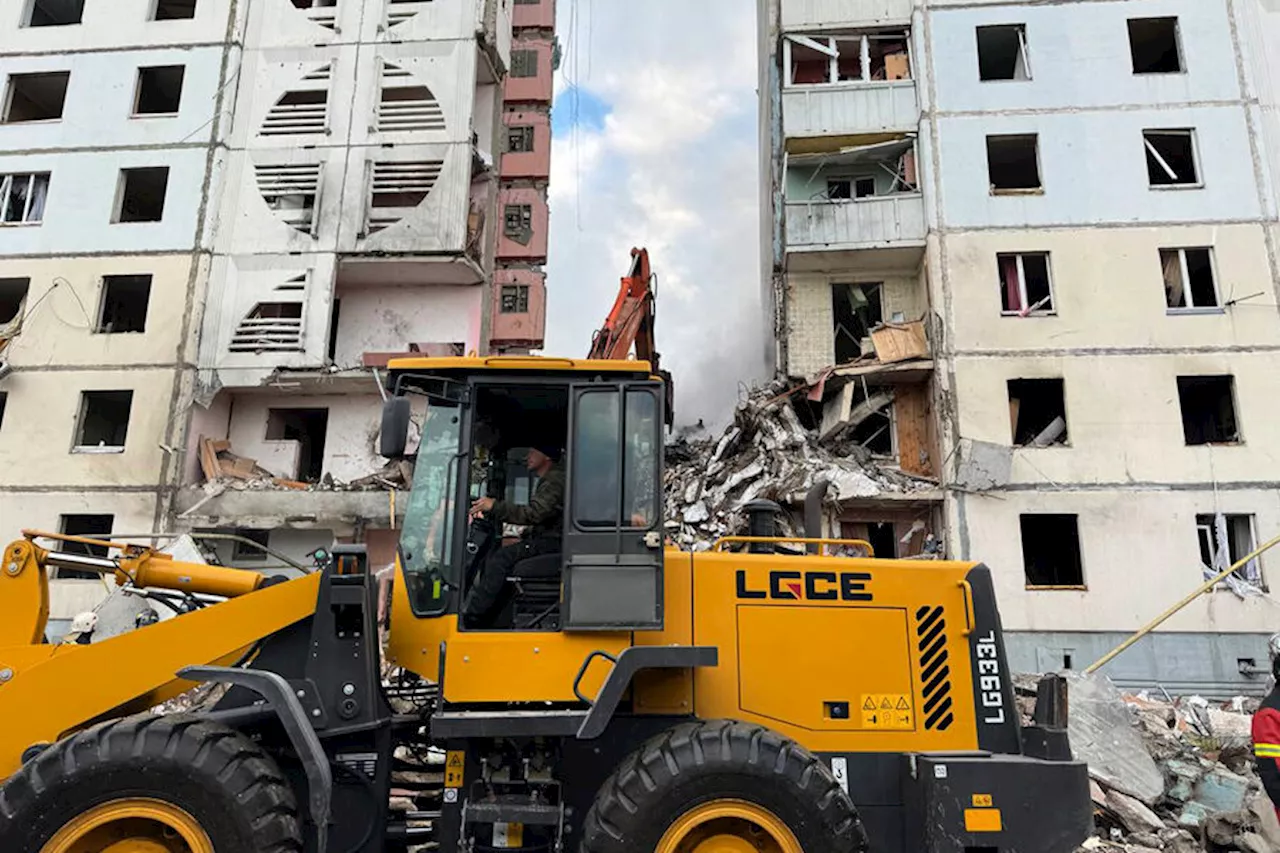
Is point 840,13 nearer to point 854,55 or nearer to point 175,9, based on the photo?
point 854,55

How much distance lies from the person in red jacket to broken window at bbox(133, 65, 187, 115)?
2875 centimetres

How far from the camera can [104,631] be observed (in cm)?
1606

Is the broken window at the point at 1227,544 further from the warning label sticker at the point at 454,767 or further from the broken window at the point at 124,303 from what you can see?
the broken window at the point at 124,303

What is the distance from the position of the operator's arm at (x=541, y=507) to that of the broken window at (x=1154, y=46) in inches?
932

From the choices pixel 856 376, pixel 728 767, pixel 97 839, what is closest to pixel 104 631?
pixel 97 839

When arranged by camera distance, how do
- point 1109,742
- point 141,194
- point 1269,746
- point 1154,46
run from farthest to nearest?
point 141,194 < point 1154,46 < point 1109,742 < point 1269,746

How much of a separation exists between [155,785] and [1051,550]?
805 inches

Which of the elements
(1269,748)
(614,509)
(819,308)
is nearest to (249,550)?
(819,308)

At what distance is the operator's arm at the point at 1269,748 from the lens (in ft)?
18.2

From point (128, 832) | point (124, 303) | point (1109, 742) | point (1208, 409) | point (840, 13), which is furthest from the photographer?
point (124, 303)

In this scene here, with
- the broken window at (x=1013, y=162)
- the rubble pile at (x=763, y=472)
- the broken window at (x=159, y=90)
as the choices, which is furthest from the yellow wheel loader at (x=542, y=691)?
the broken window at (x=159, y=90)

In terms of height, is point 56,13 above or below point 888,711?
above

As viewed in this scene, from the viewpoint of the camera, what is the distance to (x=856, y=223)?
22.1 meters

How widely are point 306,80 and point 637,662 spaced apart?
2530 cm
